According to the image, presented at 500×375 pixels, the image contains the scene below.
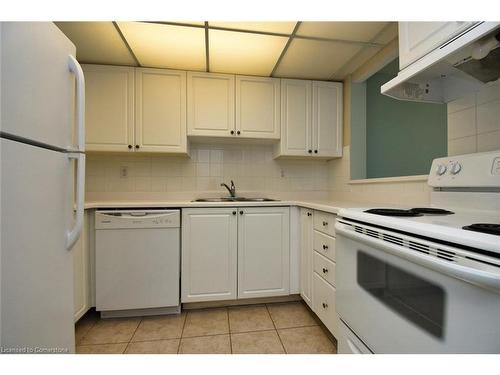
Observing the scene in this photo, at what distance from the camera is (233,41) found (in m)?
1.70

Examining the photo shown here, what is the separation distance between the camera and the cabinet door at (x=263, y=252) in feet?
6.17

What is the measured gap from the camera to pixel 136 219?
1.72m

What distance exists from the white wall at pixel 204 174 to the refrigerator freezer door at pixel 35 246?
1457mm

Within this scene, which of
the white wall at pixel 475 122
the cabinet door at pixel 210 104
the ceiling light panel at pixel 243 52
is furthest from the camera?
the cabinet door at pixel 210 104

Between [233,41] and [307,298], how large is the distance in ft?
6.83

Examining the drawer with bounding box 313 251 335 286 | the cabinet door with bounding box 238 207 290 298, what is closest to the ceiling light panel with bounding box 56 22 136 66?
the cabinet door with bounding box 238 207 290 298

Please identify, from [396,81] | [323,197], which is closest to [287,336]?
[323,197]

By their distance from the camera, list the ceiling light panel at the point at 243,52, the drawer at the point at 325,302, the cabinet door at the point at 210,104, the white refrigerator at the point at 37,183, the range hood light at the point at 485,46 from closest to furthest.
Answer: the white refrigerator at the point at 37,183 < the range hood light at the point at 485,46 < the drawer at the point at 325,302 < the ceiling light panel at the point at 243,52 < the cabinet door at the point at 210,104

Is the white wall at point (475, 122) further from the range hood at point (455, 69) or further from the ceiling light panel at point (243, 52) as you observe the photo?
the ceiling light panel at point (243, 52)

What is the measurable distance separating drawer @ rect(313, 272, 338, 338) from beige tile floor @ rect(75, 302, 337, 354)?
0.45ft

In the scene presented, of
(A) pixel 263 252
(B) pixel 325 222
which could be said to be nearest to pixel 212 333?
(A) pixel 263 252

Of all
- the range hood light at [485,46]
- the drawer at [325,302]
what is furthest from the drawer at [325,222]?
the range hood light at [485,46]

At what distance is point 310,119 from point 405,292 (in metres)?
1.86

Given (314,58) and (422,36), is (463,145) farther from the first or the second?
(314,58)
